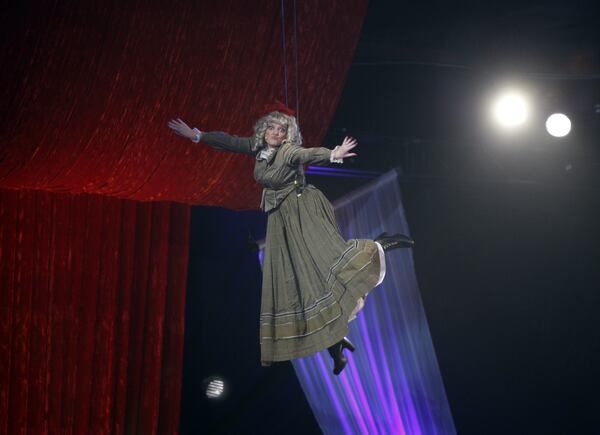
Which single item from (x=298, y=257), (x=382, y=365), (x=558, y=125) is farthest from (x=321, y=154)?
(x=558, y=125)

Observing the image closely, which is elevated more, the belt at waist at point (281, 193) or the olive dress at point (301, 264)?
the belt at waist at point (281, 193)

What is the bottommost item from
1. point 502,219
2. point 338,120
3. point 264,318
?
point 264,318

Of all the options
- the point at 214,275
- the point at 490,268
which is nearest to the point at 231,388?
the point at 214,275

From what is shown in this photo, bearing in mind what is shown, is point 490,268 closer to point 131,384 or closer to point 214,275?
point 214,275

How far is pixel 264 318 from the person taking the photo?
3.83 meters

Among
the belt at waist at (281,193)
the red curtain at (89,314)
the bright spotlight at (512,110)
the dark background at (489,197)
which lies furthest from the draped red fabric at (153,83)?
the bright spotlight at (512,110)

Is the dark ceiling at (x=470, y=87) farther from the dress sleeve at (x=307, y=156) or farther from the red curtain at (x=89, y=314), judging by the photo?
the dress sleeve at (x=307, y=156)

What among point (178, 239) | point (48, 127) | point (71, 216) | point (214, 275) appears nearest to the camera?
point (48, 127)

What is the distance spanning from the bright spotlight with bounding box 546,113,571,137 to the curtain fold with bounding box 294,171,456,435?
1.71 meters

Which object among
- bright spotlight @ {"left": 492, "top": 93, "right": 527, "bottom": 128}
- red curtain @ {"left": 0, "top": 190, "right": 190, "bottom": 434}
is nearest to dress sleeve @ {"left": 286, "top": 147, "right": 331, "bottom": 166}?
red curtain @ {"left": 0, "top": 190, "right": 190, "bottom": 434}

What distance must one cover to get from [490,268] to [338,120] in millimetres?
1925

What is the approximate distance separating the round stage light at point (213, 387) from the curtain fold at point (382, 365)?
0.68 metres

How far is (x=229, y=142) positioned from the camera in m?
3.97

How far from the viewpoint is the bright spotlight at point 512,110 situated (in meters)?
7.13
